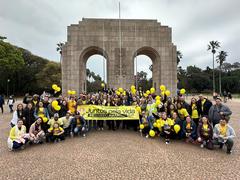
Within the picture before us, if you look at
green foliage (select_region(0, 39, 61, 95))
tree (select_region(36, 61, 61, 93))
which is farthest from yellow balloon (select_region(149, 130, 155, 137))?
tree (select_region(36, 61, 61, 93))

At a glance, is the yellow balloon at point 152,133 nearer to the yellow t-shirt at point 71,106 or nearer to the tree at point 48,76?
the yellow t-shirt at point 71,106

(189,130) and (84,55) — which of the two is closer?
(189,130)

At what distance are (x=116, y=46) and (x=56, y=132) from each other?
1358 centimetres

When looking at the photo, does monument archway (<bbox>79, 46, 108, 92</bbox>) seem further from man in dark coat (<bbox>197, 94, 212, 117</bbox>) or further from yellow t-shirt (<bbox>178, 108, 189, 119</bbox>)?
man in dark coat (<bbox>197, 94, 212, 117</bbox>)

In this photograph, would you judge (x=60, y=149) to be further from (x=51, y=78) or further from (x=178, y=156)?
(x=51, y=78)

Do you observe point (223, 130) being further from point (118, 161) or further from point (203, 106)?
point (118, 161)

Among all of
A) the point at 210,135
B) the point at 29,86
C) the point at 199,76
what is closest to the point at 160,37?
the point at 210,135

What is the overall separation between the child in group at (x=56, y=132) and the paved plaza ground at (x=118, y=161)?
33cm

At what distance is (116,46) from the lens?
19.1m

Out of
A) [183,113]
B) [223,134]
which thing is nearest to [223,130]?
[223,134]

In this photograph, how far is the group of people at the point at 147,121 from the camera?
6477 millimetres

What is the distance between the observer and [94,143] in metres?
7.05

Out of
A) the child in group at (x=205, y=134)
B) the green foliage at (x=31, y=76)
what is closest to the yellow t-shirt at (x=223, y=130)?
A: the child in group at (x=205, y=134)

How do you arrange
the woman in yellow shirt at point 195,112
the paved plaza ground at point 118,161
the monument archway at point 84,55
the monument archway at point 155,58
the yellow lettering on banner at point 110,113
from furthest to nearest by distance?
the monument archway at point 155,58
the monument archway at point 84,55
the yellow lettering on banner at point 110,113
the woman in yellow shirt at point 195,112
the paved plaza ground at point 118,161
